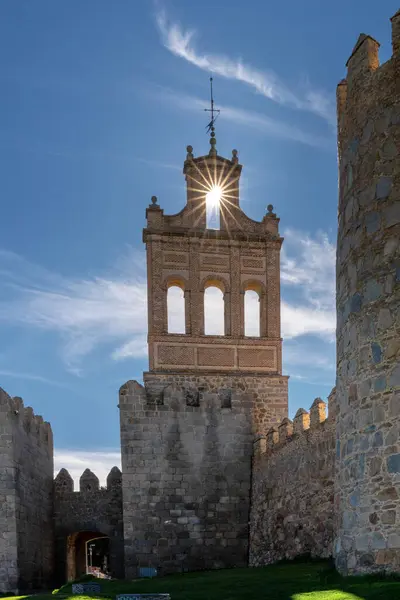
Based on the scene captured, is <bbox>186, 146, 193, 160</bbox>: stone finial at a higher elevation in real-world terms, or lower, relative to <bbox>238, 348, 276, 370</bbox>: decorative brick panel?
higher

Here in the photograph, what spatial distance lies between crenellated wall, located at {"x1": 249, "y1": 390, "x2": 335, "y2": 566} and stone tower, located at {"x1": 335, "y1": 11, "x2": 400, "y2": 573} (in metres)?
5.77

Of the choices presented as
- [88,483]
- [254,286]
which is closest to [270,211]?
[254,286]

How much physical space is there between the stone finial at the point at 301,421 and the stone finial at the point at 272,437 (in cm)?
142

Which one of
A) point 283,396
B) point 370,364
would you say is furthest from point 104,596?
point 283,396

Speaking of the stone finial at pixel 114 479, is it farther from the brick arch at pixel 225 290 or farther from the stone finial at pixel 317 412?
the stone finial at pixel 317 412

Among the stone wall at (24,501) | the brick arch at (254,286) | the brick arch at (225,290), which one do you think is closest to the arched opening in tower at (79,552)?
the stone wall at (24,501)

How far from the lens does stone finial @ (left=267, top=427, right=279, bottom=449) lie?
17030mm

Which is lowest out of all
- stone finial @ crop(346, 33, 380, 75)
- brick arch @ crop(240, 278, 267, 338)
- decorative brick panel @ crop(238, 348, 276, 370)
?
decorative brick panel @ crop(238, 348, 276, 370)

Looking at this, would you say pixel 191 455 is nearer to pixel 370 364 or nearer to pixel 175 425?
pixel 175 425

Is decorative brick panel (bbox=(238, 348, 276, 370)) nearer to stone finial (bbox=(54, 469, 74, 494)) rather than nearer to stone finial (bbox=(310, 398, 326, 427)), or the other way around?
stone finial (bbox=(54, 469, 74, 494))

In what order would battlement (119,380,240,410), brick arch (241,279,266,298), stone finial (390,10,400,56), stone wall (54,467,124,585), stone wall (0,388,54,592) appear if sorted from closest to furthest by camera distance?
stone finial (390,10,400,56) < stone wall (0,388,54,592) < battlement (119,380,240,410) < stone wall (54,467,124,585) < brick arch (241,279,266,298)

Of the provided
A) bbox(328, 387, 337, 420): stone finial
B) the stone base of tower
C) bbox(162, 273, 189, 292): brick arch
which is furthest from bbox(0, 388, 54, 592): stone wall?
bbox(328, 387, 337, 420): stone finial

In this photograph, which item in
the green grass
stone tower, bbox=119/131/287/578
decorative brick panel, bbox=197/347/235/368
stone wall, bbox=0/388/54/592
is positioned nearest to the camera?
the green grass

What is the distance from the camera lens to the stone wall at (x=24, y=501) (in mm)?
15531
